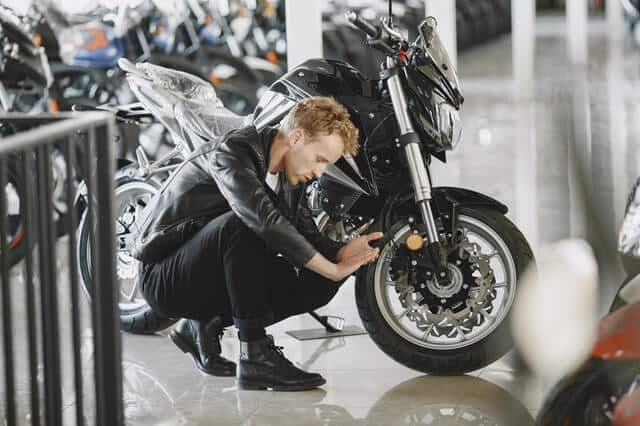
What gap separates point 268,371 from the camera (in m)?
3.74

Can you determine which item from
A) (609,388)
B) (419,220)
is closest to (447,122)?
(419,220)

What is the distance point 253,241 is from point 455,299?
0.67 m

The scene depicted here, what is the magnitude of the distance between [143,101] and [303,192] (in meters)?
0.86

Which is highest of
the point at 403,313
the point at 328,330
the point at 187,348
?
the point at 403,313

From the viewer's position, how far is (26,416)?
140 inches

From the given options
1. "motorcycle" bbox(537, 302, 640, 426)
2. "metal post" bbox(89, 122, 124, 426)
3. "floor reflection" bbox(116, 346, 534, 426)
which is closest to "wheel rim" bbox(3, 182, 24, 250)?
"floor reflection" bbox(116, 346, 534, 426)

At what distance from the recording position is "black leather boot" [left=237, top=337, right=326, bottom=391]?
372cm

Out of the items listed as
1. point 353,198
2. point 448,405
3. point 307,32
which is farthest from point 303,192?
point 307,32

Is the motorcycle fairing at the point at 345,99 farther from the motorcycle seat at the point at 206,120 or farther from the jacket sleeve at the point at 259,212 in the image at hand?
the jacket sleeve at the point at 259,212

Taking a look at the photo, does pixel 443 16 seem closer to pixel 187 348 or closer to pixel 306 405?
pixel 187 348

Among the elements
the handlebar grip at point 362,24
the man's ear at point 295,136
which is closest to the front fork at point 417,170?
the handlebar grip at point 362,24

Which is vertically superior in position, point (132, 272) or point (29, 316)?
point (29, 316)

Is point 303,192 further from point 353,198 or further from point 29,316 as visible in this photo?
point 29,316

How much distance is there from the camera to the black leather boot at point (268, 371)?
3.72m
